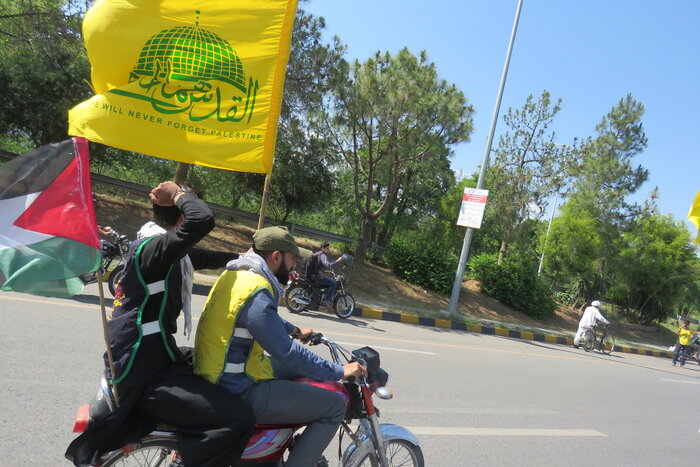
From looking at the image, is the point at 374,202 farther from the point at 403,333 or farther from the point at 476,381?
the point at 476,381

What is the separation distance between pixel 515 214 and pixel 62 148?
61.2 feet

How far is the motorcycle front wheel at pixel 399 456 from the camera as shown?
262cm

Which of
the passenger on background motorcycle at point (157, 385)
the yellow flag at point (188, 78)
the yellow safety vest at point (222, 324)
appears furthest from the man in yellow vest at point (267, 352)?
the yellow flag at point (188, 78)

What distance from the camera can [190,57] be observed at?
4055 mm

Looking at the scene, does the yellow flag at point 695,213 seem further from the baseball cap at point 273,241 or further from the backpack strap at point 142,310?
the backpack strap at point 142,310

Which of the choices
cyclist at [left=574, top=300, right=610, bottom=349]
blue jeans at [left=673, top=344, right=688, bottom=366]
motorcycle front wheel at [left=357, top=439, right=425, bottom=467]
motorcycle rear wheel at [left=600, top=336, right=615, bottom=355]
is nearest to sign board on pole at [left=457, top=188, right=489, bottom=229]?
cyclist at [left=574, top=300, right=610, bottom=349]

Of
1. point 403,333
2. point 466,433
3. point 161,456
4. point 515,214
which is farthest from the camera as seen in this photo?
point 515,214

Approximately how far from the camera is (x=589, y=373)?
9320mm

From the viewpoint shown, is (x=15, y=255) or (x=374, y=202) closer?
(x=15, y=255)

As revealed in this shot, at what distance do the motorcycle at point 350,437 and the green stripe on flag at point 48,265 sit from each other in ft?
1.59

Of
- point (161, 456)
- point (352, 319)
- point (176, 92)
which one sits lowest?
point (352, 319)

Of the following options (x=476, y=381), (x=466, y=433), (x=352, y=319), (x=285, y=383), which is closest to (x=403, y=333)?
(x=352, y=319)

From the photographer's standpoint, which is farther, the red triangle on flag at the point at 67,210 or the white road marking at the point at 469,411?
the white road marking at the point at 469,411

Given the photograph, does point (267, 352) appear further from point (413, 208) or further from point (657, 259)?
point (657, 259)
